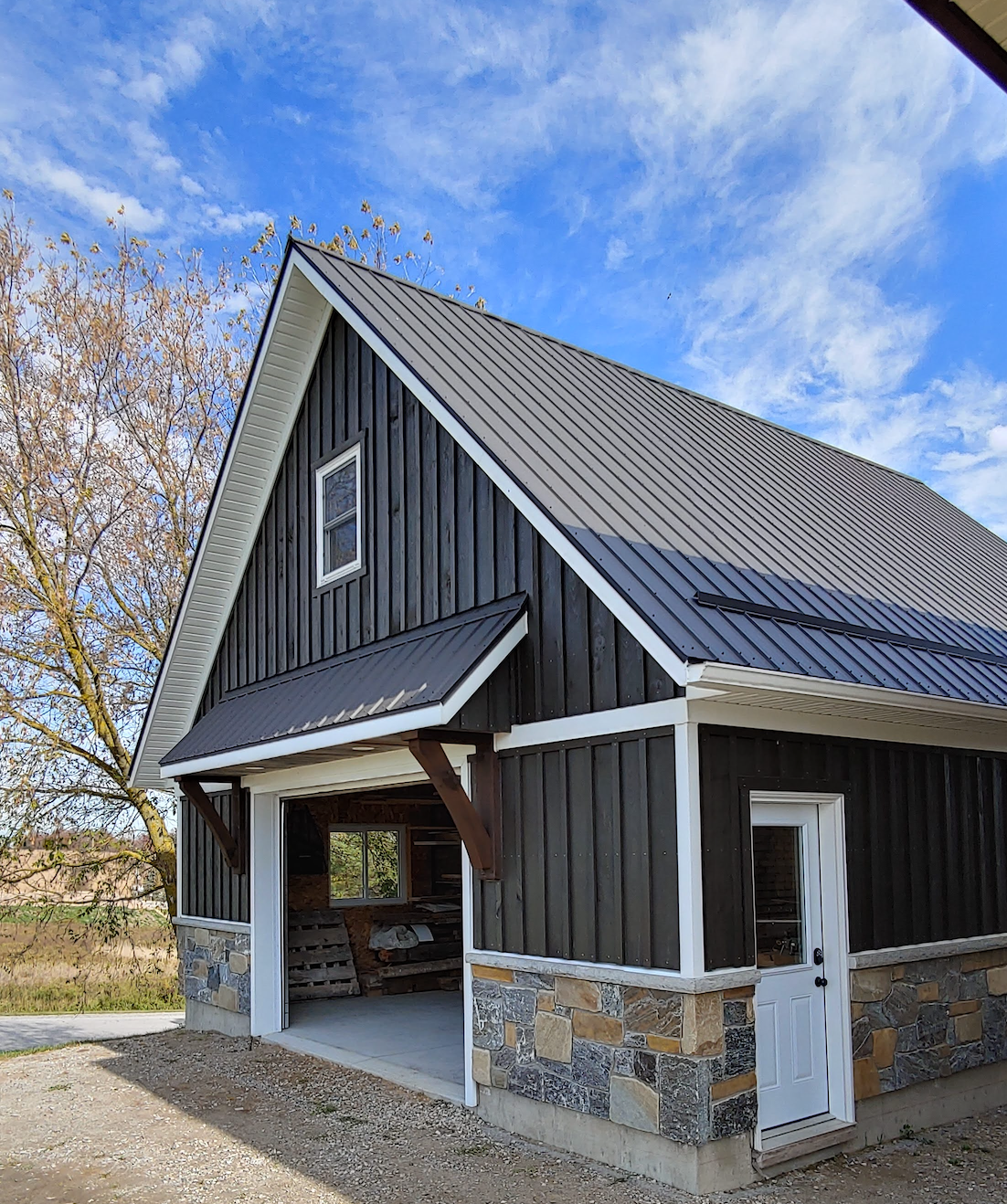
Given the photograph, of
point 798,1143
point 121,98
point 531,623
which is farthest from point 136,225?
point 798,1143

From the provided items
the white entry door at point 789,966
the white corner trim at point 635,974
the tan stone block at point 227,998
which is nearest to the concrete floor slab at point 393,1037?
the tan stone block at point 227,998

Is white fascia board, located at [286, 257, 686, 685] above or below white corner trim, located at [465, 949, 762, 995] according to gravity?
above

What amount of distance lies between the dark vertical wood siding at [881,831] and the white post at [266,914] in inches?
230

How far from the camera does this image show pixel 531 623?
24.8 feet

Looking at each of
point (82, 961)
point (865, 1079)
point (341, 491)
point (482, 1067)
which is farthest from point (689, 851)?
point (82, 961)

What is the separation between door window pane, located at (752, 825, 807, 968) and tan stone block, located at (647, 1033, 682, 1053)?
846 mm

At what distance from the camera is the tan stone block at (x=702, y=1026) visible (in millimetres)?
6148

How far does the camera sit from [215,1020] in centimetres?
1160

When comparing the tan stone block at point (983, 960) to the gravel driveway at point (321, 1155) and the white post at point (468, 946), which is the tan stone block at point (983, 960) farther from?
the white post at point (468, 946)

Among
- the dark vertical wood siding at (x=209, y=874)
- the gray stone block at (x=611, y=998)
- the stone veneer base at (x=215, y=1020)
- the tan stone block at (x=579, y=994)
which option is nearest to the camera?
the gray stone block at (x=611, y=998)

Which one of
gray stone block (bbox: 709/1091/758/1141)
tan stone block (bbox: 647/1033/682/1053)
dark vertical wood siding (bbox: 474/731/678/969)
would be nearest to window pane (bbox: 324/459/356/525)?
dark vertical wood siding (bbox: 474/731/678/969)

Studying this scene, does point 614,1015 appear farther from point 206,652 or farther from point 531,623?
point 206,652

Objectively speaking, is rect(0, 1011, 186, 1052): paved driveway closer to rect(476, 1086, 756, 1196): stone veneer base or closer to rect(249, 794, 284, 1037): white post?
rect(249, 794, 284, 1037): white post

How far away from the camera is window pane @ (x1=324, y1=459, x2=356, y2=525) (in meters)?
10.0
